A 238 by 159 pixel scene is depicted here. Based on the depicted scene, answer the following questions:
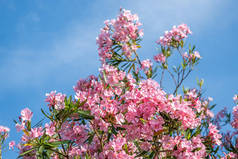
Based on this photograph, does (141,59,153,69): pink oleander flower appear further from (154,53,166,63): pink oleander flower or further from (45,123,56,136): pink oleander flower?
(45,123,56,136): pink oleander flower

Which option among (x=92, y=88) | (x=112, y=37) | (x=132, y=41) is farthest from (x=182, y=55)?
(x=92, y=88)

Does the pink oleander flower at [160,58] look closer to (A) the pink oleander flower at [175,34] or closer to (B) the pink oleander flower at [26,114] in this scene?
(A) the pink oleander flower at [175,34]

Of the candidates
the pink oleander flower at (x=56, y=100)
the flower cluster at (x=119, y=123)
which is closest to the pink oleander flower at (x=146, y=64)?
the flower cluster at (x=119, y=123)

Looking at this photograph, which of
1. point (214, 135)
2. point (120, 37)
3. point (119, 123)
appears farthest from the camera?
point (120, 37)

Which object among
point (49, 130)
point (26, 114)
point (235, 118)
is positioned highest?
point (235, 118)

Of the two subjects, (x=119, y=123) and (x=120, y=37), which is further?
(x=120, y=37)

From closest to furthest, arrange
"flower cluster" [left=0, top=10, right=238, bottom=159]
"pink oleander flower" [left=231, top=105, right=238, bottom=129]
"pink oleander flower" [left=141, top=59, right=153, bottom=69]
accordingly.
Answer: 1. "flower cluster" [left=0, top=10, right=238, bottom=159]
2. "pink oleander flower" [left=231, top=105, right=238, bottom=129]
3. "pink oleander flower" [left=141, top=59, right=153, bottom=69]

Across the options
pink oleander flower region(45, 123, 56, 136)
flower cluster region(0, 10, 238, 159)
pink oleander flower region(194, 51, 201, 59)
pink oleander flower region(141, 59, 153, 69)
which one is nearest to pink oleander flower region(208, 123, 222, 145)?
flower cluster region(0, 10, 238, 159)

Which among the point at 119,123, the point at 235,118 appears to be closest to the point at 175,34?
the point at 235,118

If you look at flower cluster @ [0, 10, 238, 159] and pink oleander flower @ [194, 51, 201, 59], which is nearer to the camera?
flower cluster @ [0, 10, 238, 159]

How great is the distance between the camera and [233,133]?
493 cm

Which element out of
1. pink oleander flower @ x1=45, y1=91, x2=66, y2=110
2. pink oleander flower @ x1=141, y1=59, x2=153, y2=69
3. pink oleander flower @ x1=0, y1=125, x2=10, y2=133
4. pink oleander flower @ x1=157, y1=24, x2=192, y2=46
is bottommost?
pink oleander flower @ x1=45, y1=91, x2=66, y2=110

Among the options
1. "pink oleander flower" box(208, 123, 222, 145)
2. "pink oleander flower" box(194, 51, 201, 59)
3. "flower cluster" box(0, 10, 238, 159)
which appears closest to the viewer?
"flower cluster" box(0, 10, 238, 159)

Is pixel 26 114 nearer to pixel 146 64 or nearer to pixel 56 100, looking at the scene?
pixel 56 100
